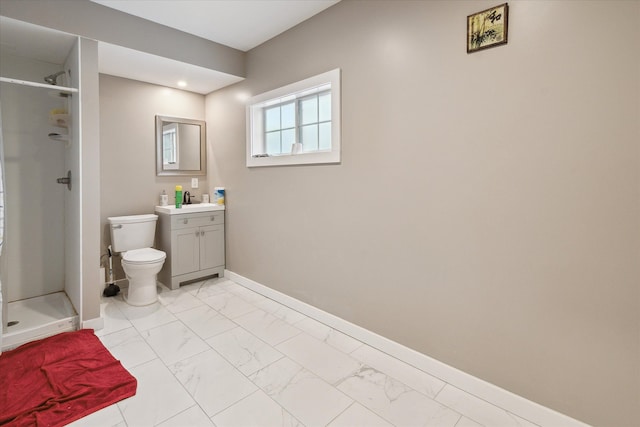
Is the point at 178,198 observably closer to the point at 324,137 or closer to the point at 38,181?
the point at 38,181

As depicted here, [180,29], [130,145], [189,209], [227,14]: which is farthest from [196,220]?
[227,14]

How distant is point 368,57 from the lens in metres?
2.16

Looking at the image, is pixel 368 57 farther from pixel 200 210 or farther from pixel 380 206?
pixel 200 210

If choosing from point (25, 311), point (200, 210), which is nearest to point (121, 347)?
point (25, 311)

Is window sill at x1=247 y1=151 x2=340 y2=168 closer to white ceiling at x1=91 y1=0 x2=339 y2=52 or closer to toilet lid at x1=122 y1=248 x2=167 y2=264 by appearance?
white ceiling at x1=91 y1=0 x2=339 y2=52

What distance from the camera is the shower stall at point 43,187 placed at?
2.42 m

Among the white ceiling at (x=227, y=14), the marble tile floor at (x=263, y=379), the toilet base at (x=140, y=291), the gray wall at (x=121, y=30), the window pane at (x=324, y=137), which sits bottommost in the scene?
the marble tile floor at (x=263, y=379)

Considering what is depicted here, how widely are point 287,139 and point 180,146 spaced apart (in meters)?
1.45

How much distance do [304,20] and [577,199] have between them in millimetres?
2346

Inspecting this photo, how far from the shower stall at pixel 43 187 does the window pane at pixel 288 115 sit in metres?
1.63

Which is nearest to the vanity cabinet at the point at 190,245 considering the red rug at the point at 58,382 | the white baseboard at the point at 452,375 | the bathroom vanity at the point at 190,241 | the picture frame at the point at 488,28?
the bathroom vanity at the point at 190,241

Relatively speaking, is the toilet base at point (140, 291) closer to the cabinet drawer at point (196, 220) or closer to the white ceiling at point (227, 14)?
the cabinet drawer at point (196, 220)

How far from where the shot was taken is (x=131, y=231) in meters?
3.11

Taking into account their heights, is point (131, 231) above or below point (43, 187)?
below
